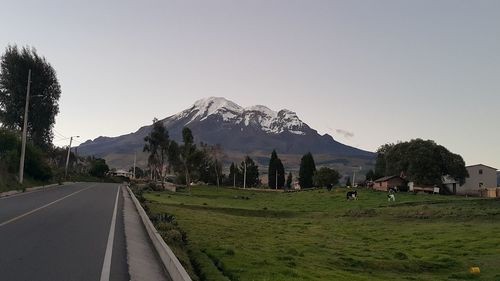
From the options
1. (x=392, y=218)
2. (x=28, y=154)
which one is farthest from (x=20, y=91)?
(x=392, y=218)

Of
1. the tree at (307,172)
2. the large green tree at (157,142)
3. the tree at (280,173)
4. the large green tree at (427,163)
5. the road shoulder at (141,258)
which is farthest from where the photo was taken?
the tree at (280,173)

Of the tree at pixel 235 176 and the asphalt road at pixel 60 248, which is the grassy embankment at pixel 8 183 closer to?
the asphalt road at pixel 60 248

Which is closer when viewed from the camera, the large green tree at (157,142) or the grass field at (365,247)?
the grass field at (365,247)

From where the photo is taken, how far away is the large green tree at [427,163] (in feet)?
314

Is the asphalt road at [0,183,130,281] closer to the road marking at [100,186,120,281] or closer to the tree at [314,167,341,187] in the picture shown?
the road marking at [100,186,120,281]

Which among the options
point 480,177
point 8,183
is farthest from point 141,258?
point 480,177

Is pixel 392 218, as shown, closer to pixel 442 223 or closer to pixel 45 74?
pixel 442 223

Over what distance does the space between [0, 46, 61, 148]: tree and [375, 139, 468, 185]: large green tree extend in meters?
61.3

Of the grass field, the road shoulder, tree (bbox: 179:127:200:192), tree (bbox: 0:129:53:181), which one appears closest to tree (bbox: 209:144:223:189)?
tree (bbox: 179:127:200:192)

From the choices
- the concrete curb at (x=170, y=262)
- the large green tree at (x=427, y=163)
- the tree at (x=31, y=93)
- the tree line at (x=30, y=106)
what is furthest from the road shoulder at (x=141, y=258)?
the large green tree at (x=427, y=163)

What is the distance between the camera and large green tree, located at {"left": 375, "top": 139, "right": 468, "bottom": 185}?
314 ft

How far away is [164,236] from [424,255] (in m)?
12.3

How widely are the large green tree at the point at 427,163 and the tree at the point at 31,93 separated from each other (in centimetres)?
6128

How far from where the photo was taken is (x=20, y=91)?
71.1m
